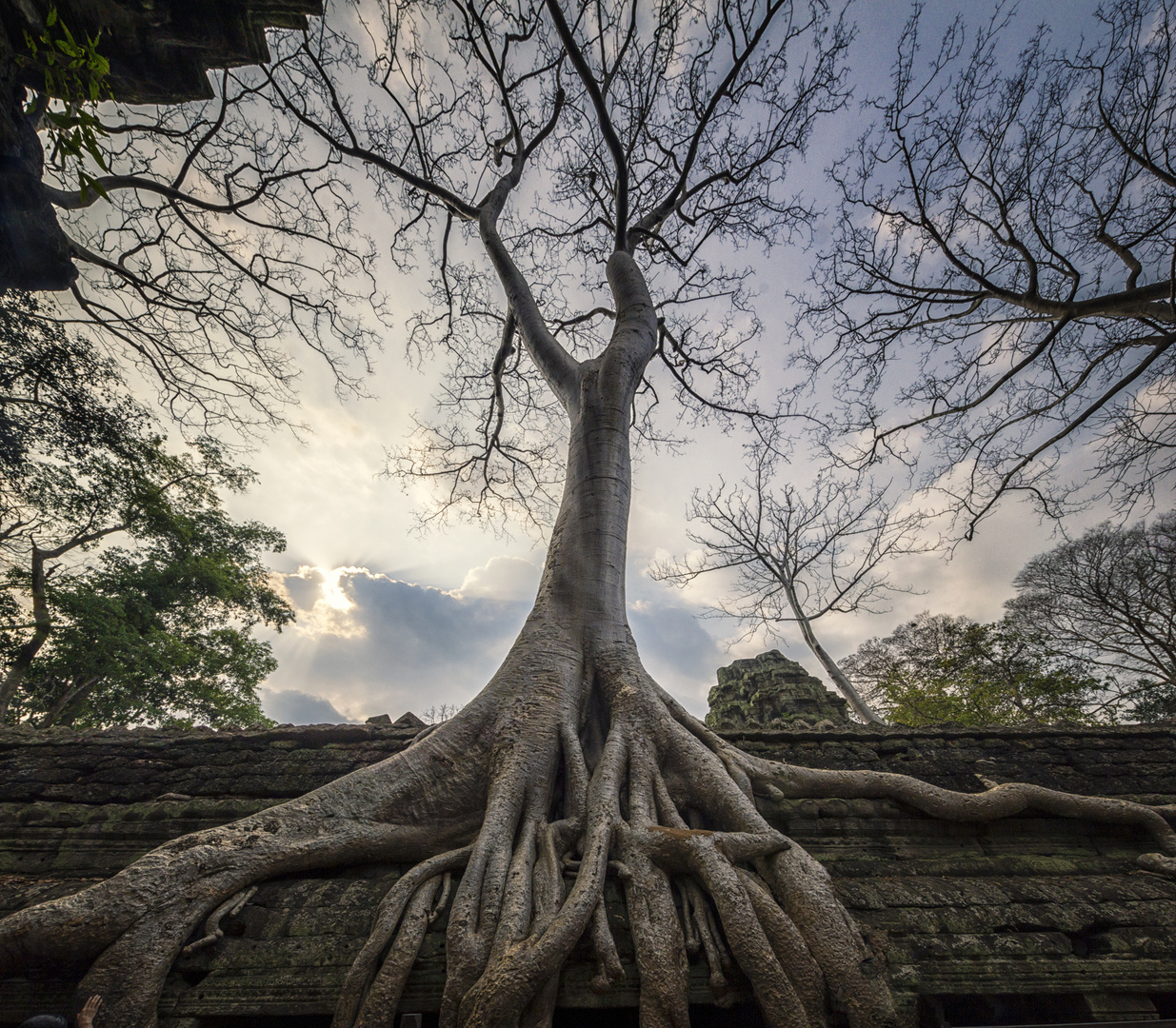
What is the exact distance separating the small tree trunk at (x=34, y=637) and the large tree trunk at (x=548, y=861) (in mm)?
11110

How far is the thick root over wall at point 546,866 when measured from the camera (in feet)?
5.20

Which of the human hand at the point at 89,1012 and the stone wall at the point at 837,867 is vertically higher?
the stone wall at the point at 837,867

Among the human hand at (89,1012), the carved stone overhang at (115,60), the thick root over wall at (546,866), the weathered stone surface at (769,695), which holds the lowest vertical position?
the human hand at (89,1012)

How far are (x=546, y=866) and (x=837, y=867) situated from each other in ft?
4.91

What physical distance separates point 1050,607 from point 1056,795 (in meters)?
10.7

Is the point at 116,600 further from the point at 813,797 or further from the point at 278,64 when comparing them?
the point at 813,797

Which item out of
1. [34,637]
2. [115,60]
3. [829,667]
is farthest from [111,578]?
[829,667]

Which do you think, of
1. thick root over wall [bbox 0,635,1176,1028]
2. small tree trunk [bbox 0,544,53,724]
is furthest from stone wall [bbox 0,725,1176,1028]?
small tree trunk [bbox 0,544,53,724]

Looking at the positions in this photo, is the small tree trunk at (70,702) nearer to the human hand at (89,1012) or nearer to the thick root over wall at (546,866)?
the thick root over wall at (546,866)

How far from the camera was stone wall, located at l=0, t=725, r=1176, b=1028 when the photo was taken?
66.1 inches

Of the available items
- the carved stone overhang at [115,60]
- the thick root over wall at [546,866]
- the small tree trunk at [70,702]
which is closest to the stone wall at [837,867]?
the thick root over wall at [546,866]

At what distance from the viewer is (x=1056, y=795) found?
260cm


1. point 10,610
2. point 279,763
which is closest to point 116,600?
point 10,610

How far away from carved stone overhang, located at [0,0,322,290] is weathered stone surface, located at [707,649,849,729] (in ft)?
29.1
